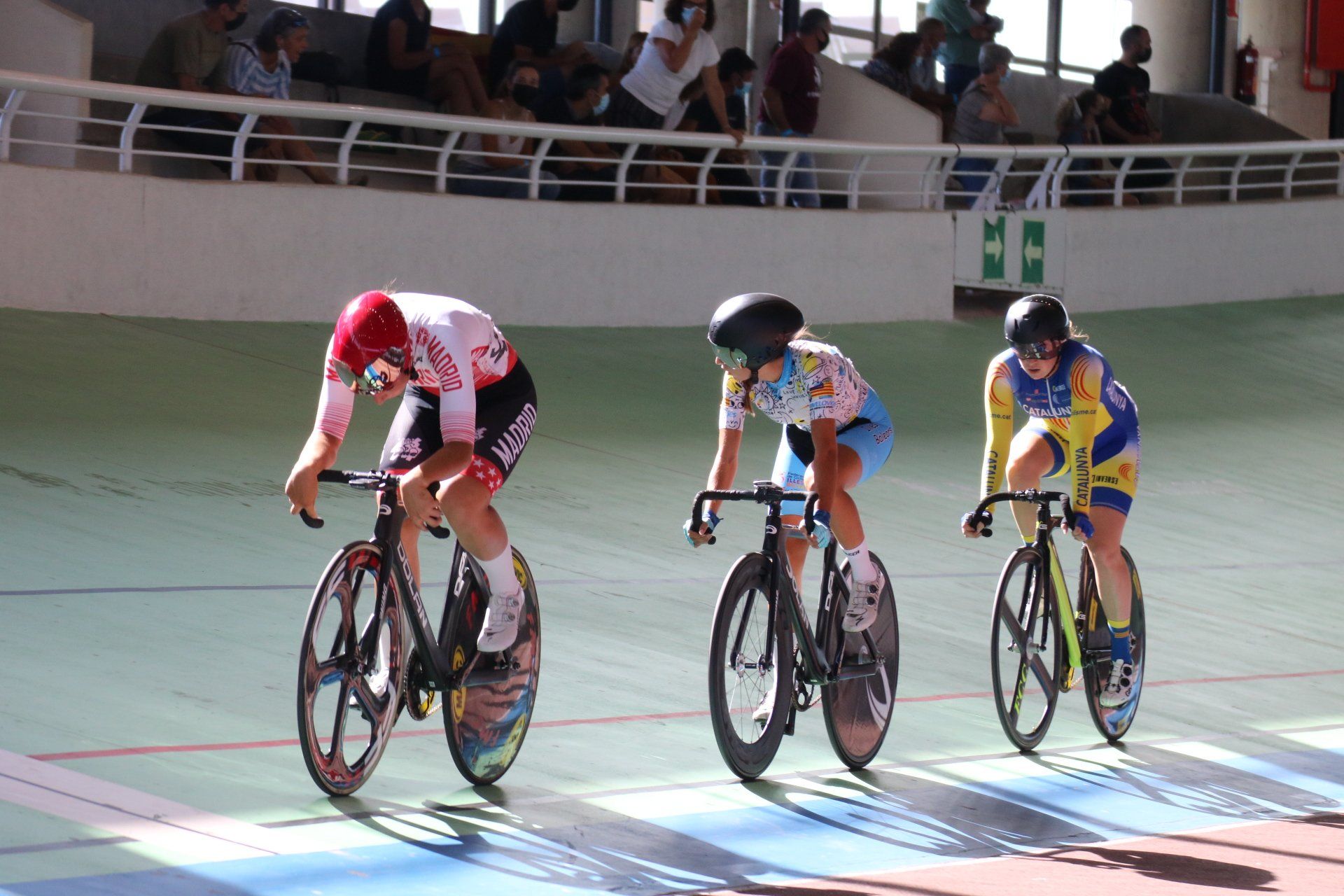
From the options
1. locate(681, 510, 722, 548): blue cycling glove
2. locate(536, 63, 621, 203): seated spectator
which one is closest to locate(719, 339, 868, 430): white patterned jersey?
locate(681, 510, 722, 548): blue cycling glove

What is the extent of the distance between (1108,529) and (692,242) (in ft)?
22.6

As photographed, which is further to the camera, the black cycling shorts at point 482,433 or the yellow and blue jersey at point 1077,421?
the yellow and blue jersey at point 1077,421

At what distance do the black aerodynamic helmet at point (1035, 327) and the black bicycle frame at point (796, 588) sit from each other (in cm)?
89

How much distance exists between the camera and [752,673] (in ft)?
14.7

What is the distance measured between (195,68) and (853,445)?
653 cm

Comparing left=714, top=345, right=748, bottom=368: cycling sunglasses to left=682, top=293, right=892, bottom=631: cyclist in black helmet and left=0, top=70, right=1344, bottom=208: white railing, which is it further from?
left=0, top=70, right=1344, bottom=208: white railing

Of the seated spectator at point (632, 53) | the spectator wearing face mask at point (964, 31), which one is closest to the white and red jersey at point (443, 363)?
the seated spectator at point (632, 53)

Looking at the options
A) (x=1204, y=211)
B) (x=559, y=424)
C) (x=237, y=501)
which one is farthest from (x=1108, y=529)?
(x=1204, y=211)

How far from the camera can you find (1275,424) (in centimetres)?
1191

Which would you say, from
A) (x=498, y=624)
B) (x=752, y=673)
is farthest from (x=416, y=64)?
(x=498, y=624)

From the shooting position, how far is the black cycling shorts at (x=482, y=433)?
13.5 ft

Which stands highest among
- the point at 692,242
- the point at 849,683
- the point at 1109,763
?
the point at 692,242

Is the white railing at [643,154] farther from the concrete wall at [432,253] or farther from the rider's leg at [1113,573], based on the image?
the rider's leg at [1113,573]

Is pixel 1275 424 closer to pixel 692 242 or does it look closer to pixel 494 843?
pixel 692 242
